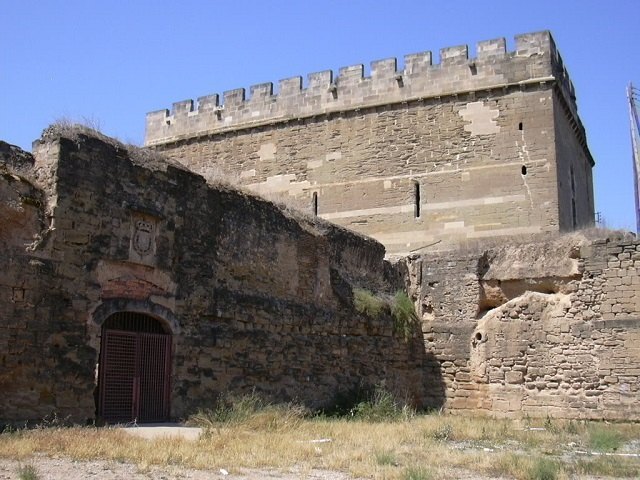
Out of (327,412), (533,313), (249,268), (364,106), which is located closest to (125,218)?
(249,268)

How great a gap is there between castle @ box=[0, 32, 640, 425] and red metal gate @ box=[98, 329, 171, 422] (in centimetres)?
3

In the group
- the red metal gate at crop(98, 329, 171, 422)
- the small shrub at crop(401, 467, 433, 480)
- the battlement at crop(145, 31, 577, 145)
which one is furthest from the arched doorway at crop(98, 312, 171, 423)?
the battlement at crop(145, 31, 577, 145)

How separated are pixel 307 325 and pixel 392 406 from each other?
2194mm

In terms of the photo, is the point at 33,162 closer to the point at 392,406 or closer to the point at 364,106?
the point at 392,406

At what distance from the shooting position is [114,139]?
11.3 meters

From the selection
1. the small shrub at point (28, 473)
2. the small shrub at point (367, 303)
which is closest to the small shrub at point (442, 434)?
the small shrub at point (367, 303)

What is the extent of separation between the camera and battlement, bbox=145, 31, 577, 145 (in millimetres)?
21234

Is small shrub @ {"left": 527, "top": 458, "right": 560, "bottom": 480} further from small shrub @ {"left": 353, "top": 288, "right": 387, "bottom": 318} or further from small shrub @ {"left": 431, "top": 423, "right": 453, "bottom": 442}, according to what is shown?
small shrub @ {"left": 353, "top": 288, "right": 387, "bottom": 318}

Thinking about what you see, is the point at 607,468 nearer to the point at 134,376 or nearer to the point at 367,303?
the point at 134,376

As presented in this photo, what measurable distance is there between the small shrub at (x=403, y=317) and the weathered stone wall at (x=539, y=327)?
0.38 metres

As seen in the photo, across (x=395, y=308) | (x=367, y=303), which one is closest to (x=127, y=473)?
(x=367, y=303)

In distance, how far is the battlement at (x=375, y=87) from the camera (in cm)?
2123

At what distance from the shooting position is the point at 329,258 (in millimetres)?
15352

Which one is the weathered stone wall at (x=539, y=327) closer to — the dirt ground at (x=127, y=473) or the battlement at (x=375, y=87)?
the battlement at (x=375, y=87)
